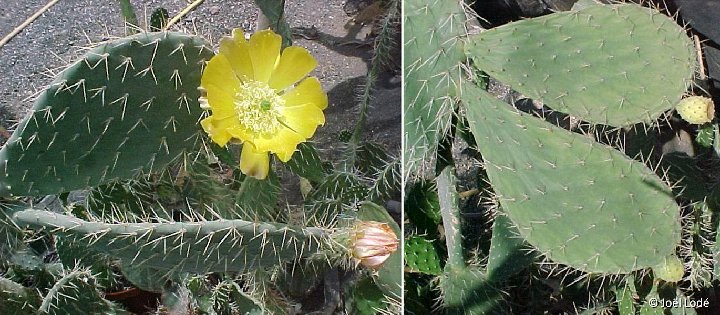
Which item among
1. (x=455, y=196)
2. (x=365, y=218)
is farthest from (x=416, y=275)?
(x=365, y=218)

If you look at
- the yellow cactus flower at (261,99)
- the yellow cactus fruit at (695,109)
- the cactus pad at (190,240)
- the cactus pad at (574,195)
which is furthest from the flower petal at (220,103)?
the yellow cactus fruit at (695,109)

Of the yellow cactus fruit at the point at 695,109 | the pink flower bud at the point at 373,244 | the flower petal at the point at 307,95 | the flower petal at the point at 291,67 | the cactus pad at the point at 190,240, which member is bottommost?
the yellow cactus fruit at the point at 695,109

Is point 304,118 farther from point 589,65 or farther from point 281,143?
point 589,65

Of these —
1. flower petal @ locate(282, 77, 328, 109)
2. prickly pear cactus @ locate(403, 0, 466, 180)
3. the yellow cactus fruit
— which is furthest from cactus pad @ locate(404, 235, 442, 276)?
the yellow cactus fruit

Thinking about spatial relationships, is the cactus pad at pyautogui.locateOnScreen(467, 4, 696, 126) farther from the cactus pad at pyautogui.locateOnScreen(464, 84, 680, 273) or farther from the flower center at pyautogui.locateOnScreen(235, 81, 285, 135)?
the flower center at pyautogui.locateOnScreen(235, 81, 285, 135)

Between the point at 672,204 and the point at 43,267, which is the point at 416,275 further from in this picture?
the point at 43,267

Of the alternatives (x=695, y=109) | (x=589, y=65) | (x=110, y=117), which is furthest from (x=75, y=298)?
(x=695, y=109)

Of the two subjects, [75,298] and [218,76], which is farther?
[75,298]

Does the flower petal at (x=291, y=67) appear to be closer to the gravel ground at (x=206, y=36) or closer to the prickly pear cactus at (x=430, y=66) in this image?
the prickly pear cactus at (x=430, y=66)
